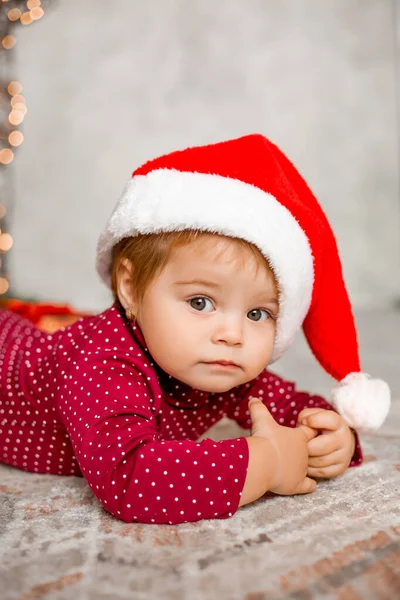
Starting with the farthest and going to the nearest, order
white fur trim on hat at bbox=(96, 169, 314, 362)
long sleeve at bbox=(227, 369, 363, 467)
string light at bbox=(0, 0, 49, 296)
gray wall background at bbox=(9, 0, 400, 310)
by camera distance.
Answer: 1. gray wall background at bbox=(9, 0, 400, 310)
2. string light at bbox=(0, 0, 49, 296)
3. long sleeve at bbox=(227, 369, 363, 467)
4. white fur trim on hat at bbox=(96, 169, 314, 362)

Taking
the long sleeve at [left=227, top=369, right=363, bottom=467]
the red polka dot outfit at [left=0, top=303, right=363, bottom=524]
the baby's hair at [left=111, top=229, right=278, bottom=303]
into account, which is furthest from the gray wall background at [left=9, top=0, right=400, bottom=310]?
the baby's hair at [left=111, top=229, right=278, bottom=303]

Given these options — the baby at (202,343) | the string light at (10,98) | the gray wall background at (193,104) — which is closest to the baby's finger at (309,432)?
the baby at (202,343)

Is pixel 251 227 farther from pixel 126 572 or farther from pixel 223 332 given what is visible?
pixel 126 572

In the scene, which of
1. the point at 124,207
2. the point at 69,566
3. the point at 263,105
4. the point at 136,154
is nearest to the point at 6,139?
the point at 136,154

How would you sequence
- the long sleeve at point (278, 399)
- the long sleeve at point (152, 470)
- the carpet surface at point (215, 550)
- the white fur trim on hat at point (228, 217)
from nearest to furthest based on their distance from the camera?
the carpet surface at point (215, 550), the long sleeve at point (152, 470), the white fur trim on hat at point (228, 217), the long sleeve at point (278, 399)

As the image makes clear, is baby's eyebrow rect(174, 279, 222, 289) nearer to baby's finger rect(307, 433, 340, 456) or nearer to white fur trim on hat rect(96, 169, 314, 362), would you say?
white fur trim on hat rect(96, 169, 314, 362)

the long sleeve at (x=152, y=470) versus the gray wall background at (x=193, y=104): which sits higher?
the gray wall background at (x=193, y=104)

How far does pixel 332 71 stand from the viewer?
2.96 metres

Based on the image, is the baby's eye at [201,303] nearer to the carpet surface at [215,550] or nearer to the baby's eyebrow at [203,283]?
the baby's eyebrow at [203,283]

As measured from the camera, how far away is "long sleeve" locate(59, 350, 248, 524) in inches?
26.7

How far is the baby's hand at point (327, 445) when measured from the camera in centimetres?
82

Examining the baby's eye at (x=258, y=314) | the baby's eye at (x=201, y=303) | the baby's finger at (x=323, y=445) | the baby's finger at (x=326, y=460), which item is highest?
the baby's eye at (x=201, y=303)

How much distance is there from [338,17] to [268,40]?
0.31m

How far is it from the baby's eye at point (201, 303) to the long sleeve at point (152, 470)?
0.45ft
